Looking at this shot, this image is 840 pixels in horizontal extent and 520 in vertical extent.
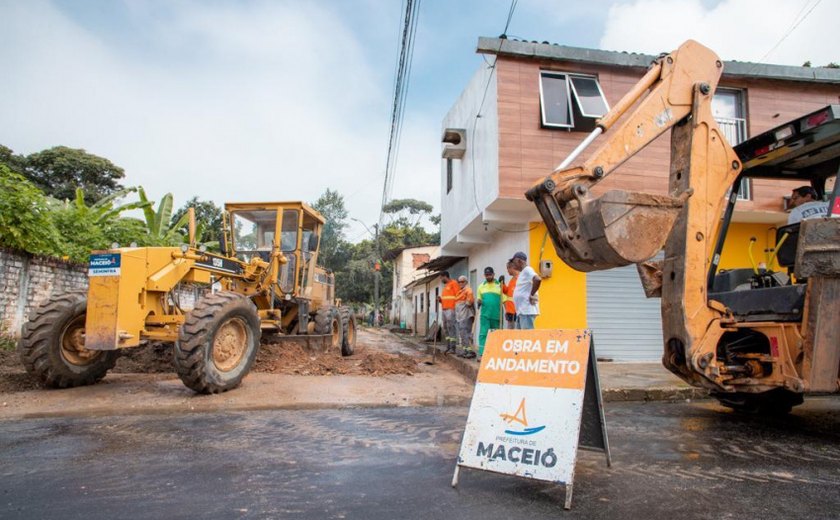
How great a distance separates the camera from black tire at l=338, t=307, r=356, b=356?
11.6 meters

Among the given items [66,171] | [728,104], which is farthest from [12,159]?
[728,104]

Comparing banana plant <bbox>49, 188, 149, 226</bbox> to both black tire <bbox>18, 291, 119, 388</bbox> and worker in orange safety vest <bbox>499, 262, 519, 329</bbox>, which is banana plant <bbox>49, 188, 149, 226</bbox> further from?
worker in orange safety vest <bbox>499, 262, 519, 329</bbox>

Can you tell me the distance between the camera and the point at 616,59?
10344 millimetres

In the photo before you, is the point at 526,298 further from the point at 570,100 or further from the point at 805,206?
the point at 570,100

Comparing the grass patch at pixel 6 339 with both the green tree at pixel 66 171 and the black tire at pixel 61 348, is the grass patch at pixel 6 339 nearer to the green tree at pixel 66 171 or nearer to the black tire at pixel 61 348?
→ the black tire at pixel 61 348

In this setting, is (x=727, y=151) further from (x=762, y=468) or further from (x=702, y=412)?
(x=702, y=412)

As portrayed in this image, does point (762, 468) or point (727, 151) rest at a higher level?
point (727, 151)

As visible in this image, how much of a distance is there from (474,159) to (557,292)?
11.5ft

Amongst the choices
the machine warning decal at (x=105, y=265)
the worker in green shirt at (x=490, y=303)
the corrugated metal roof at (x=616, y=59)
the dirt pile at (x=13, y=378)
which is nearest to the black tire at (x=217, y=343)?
the machine warning decal at (x=105, y=265)

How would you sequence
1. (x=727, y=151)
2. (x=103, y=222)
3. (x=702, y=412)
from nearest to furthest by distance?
(x=727, y=151)
(x=702, y=412)
(x=103, y=222)

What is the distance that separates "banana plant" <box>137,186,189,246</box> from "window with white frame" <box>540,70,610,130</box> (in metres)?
11.6

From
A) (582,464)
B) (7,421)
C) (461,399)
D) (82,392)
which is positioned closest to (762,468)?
(582,464)

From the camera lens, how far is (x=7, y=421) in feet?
16.7

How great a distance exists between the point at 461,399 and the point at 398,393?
884 millimetres
